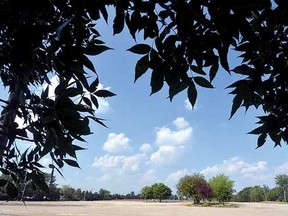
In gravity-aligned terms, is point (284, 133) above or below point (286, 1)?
below

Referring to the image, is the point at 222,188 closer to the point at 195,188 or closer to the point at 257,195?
the point at 195,188

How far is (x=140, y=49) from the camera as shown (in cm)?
123

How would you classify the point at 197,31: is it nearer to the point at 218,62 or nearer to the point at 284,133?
the point at 218,62

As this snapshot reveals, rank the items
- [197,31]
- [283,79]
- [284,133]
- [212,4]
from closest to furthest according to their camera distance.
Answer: [212,4] < [197,31] < [283,79] < [284,133]

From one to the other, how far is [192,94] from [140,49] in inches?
10.0

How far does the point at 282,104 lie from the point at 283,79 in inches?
7.5

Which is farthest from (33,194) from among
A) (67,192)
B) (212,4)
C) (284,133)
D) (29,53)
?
(67,192)

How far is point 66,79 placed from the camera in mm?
1229

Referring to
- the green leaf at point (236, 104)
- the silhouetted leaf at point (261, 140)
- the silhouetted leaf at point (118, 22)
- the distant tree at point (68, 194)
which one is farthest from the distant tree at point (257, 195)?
the silhouetted leaf at point (118, 22)

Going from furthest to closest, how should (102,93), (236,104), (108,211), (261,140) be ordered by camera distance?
(108,211), (261,140), (102,93), (236,104)

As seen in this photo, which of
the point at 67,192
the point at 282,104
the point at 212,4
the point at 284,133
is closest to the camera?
the point at 212,4

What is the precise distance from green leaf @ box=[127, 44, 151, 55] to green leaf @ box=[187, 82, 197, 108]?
0.70 ft

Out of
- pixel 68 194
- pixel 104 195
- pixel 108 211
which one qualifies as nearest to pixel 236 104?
pixel 108 211

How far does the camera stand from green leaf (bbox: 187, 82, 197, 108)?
1.18 metres
